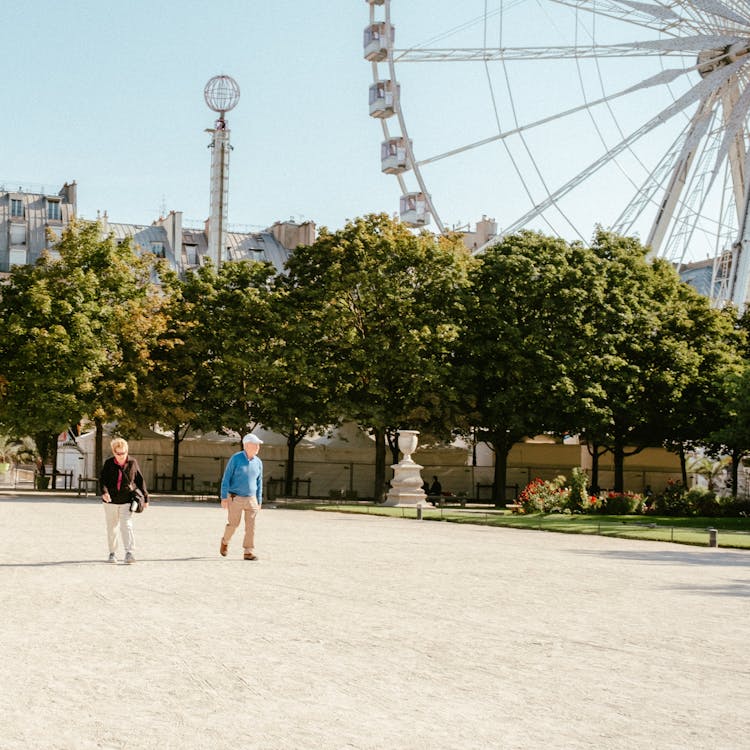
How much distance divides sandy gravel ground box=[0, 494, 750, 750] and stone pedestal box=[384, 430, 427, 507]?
2161 centimetres

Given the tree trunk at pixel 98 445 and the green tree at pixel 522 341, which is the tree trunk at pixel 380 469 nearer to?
the green tree at pixel 522 341

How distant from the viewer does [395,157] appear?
41062 mm

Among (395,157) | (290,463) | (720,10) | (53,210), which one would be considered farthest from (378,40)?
(53,210)

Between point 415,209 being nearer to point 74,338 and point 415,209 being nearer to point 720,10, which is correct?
point 720,10

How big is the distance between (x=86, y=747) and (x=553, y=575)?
10.8m

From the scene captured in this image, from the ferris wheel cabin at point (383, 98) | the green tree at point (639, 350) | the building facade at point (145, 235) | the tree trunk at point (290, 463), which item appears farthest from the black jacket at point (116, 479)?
the building facade at point (145, 235)

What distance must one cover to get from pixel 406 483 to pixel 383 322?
7617mm

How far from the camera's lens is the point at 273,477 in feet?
176

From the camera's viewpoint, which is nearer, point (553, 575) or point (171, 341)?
point (553, 575)

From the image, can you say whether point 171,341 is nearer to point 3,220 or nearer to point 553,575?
point 553,575

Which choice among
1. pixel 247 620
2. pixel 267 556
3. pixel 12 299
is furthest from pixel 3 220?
pixel 247 620

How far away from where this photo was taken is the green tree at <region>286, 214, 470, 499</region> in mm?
44156

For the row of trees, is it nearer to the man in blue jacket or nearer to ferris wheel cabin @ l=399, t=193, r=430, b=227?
ferris wheel cabin @ l=399, t=193, r=430, b=227

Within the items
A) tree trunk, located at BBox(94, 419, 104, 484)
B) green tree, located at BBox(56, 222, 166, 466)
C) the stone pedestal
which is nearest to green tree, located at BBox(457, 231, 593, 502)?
the stone pedestal
